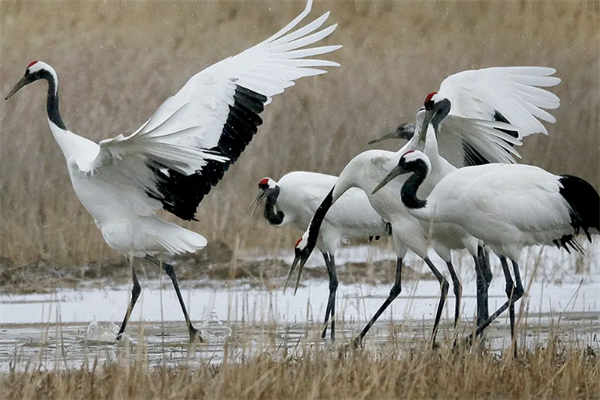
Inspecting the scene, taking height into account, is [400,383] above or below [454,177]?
below

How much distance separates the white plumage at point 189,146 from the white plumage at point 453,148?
2.29ft

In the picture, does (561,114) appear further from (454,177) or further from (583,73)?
(454,177)

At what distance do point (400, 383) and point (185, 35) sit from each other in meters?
10.2

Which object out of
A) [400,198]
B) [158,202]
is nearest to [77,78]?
[158,202]

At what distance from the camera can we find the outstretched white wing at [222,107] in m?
7.66

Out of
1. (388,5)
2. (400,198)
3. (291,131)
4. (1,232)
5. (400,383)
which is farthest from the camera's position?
(388,5)

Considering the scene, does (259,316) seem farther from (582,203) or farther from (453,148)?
(582,203)

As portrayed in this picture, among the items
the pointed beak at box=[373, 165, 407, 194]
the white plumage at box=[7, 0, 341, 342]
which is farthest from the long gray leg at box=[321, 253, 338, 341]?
the pointed beak at box=[373, 165, 407, 194]

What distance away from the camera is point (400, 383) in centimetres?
505

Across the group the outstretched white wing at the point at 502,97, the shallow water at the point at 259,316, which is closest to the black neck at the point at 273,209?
the shallow water at the point at 259,316

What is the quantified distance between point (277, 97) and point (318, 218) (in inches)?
237

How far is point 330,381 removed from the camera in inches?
190

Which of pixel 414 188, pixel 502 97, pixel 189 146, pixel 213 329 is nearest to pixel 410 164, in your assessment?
pixel 414 188

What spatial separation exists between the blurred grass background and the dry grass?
5.99 metres
